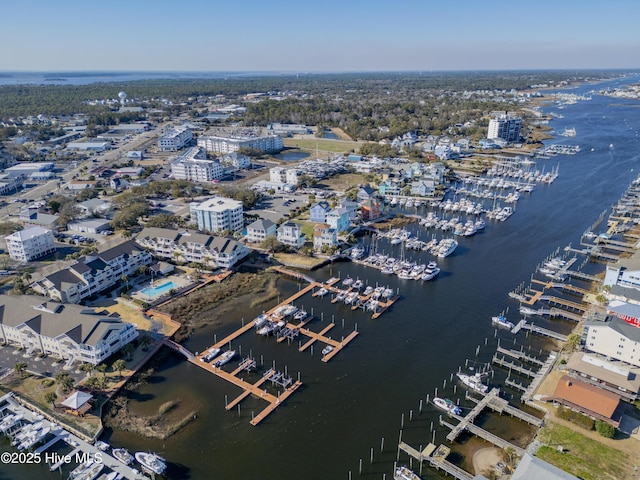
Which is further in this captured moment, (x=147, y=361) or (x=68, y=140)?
(x=68, y=140)

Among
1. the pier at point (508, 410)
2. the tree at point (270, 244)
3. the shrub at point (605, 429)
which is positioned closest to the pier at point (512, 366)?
the pier at point (508, 410)

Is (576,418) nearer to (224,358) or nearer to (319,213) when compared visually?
(224,358)

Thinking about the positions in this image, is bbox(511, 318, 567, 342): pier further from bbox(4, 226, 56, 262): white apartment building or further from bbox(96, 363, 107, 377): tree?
bbox(4, 226, 56, 262): white apartment building

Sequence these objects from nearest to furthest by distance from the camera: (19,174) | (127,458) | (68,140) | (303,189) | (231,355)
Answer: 1. (127,458)
2. (231,355)
3. (303,189)
4. (19,174)
5. (68,140)

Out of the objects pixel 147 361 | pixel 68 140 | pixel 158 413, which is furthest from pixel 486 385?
pixel 68 140

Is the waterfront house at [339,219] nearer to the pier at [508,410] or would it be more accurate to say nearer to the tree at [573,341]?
the tree at [573,341]

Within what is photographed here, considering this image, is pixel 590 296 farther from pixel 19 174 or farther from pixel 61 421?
pixel 19 174

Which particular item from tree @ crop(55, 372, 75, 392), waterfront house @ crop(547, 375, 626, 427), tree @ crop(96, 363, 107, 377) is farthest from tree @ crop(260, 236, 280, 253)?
waterfront house @ crop(547, 375, 626, 427)
